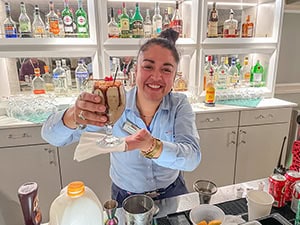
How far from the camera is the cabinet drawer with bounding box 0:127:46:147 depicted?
5.73 feet

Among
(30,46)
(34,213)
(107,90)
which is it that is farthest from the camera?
(30,46)

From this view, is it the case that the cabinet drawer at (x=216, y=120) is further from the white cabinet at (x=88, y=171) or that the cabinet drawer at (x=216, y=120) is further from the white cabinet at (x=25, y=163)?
the white cabinet at (x=25, y=163)

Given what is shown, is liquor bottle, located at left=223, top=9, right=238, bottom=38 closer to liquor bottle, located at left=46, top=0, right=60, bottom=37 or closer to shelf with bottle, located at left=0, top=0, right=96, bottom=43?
shelf with bottle, located at left=0, top=0, right=96, bottom=43

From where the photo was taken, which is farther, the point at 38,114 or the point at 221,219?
the point at 38,114

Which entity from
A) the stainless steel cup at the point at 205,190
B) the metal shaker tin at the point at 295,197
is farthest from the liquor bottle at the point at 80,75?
the metal shaker tin at the point at 295,197

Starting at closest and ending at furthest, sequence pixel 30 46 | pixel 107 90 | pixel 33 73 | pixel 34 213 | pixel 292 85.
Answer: pixel 34 213, pixel 107 90, pixel 30 46, pixel 33 73, pixel 292 85

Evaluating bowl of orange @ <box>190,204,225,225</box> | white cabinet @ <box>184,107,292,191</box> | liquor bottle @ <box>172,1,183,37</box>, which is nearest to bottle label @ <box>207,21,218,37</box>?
liquor bottle @ <box>172,1,183,37</box>

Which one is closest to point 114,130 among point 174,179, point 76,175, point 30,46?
point 174,179

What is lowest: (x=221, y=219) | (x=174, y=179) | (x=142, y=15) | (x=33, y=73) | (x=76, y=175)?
(x=76, y=175)

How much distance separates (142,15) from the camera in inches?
90.0

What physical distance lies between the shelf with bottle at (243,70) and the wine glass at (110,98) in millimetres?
1615

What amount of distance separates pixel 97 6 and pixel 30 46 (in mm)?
604

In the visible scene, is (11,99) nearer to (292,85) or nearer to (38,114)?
(38,114)

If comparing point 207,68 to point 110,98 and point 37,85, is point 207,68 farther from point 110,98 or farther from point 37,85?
point 110,98
